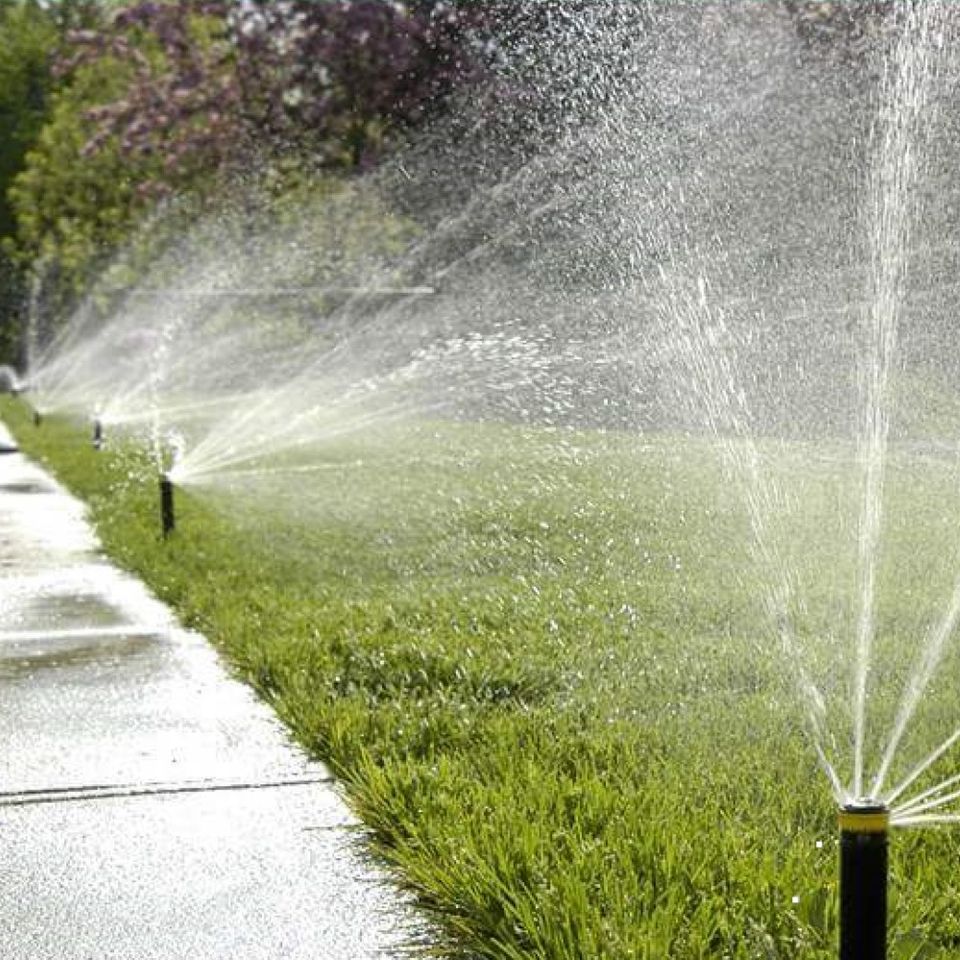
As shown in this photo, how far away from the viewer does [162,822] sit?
3.72m

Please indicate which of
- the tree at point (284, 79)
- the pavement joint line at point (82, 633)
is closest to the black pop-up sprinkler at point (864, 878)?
the pavement joint line at point (82, 633)

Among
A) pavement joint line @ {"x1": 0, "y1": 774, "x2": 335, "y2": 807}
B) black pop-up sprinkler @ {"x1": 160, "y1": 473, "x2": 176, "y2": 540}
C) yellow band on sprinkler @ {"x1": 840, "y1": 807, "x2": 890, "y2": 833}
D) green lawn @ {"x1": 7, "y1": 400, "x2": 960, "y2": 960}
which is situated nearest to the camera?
yellow band on sprinkler @ {"x1": 840, "y1": 807, "x2": 890, "y2": 833}

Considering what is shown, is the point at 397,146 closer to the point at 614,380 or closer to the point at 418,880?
the point at 614,380

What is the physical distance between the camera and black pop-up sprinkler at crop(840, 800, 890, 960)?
88.9 inches

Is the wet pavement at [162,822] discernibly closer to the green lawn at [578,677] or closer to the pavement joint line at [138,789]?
the pavement joint line at [138,789]

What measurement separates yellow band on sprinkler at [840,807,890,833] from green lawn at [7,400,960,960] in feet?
1.69

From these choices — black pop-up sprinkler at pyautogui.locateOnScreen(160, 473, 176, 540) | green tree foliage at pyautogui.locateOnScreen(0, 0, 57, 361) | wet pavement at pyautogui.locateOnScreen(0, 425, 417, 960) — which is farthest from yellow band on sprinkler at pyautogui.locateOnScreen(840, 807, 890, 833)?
green tree foliage at pyautogui.locateOnScreen(0, 0, 57, 361)

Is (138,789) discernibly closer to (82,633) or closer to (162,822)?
(162,822)

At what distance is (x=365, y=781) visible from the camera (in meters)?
3.88

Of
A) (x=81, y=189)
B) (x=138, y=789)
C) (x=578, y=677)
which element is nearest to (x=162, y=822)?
(x=138, y=789)

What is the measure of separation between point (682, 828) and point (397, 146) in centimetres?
1769

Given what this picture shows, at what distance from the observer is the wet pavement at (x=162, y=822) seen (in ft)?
9.94

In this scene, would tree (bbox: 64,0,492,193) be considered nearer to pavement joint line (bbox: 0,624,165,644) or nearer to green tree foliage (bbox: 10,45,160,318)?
green tree foliage (bbox: 10,45,160,318)

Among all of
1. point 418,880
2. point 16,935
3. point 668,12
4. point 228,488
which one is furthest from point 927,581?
point 668,12
